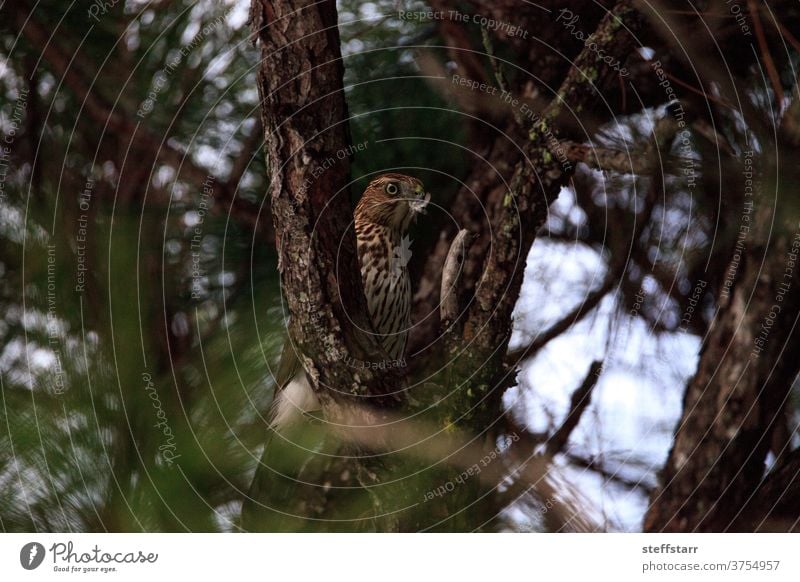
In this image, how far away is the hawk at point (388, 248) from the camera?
2.59 feet

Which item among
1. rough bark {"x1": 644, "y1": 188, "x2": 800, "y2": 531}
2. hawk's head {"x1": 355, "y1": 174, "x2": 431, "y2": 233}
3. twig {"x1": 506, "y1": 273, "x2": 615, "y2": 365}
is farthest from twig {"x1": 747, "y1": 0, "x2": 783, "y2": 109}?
hawk's head {"x1": 355, "y1": 174, "x2": 431, "y2": 233}

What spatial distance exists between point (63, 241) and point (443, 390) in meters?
0.40

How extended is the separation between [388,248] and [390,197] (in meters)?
0.08

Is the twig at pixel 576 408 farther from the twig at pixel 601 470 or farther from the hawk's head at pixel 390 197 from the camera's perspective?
the hawk's head at pixel 390 197

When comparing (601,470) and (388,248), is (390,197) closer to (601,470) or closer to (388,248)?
(388,248)

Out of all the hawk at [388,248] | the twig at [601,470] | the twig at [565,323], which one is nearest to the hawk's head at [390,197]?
the hawk at [388,248]

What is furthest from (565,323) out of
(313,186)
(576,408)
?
(313,186)

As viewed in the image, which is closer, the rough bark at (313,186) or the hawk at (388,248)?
the rough bark at (313,186)

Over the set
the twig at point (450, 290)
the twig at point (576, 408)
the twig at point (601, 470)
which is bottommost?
the twig at point (601, 470)

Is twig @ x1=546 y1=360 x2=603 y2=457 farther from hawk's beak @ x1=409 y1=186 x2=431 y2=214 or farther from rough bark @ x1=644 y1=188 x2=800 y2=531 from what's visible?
hawk's beak @ x1=409 y1=186 x2=431 y2=214

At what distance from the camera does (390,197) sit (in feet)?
2.69

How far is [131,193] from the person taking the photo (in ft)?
1.98

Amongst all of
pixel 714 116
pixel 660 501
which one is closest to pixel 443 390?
pixel 660 501

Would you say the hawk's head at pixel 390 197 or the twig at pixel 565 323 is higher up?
the hawk's head at pixel 390 197
